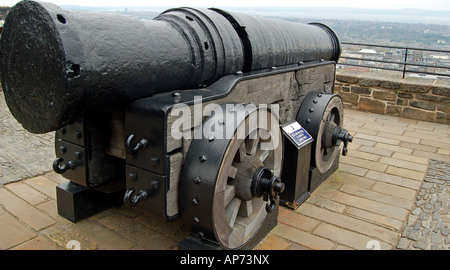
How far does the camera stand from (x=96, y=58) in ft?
5.90

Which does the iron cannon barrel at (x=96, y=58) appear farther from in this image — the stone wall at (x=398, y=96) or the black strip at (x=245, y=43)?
the stone wall at (x=398, y=96)

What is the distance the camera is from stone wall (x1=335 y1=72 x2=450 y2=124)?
6.28m

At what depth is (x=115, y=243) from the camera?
2.62 metres

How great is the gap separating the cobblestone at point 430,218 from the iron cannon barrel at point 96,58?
66.7 inches

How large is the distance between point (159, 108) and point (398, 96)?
555 cm

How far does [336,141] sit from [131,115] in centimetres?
206

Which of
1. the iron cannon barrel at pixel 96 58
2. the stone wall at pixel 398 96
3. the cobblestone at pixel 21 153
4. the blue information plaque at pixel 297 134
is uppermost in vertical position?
the iron cannon barrel at pixel 96 58

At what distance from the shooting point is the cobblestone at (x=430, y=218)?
109 inches

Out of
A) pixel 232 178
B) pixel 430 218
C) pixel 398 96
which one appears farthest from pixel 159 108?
pixel 398 96

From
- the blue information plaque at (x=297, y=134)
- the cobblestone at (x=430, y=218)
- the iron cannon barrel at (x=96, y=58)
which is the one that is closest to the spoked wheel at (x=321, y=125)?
the blue information plaque at (x=297, y=134)

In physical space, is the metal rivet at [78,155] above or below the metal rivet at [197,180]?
below

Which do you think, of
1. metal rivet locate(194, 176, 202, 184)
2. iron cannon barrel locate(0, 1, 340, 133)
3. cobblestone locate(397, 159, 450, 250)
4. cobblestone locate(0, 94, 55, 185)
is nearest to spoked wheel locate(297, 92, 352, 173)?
cobblestone locate(397, 159, 450, 250)

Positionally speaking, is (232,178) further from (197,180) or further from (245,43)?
(245,43)

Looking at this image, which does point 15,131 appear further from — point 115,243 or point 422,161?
point 422,161
